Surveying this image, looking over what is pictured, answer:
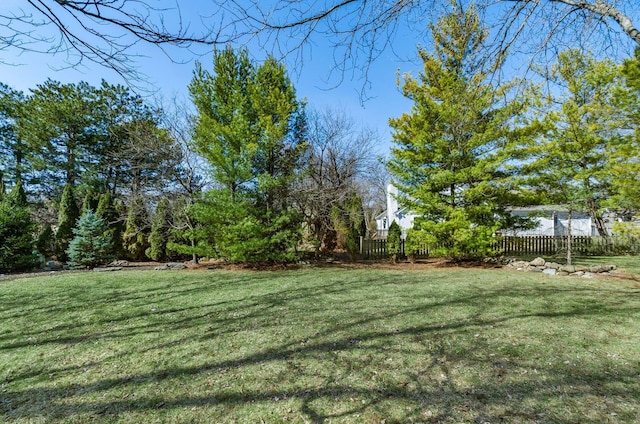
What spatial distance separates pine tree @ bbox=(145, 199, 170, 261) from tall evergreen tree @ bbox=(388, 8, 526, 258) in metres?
8.84

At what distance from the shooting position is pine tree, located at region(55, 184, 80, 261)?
11.0 m

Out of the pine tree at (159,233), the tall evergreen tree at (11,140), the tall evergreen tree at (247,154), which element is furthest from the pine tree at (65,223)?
the tall evergreen tree at (11,140)

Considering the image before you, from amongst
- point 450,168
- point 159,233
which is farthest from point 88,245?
point 450,168

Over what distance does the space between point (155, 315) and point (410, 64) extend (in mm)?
4721

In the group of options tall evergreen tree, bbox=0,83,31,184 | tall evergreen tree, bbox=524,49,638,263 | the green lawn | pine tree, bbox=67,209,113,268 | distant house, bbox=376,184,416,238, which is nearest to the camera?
the green lawn

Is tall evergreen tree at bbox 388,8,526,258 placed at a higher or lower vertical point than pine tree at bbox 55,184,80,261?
higher

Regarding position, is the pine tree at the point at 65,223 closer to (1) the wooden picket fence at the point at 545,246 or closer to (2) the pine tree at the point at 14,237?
(2) the pine tree at the point at 14,237

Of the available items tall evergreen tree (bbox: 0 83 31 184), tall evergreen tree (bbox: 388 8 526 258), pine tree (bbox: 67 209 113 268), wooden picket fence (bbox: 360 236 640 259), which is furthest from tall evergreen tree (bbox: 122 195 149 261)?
tall evergreen tree (bbox: 0 83 31 184)

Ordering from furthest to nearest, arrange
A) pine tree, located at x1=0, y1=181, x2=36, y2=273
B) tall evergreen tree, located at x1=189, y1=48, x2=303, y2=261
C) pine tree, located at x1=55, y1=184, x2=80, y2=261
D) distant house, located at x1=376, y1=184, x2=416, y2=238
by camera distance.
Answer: distant house, located at x1=376, y1=184, x2=416, y2=238 → pine tree, located at x1=55, y1=184, x2=80, y2=261 → tall evergreen tree, located at x1=189, y1=48, x2=303, y2=261 → pine tree, located at x1=0, y1=181, x2=36, y2=273

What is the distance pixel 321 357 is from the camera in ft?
9.21

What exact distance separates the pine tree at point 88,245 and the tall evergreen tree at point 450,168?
1017cm

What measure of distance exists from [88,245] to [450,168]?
40.1ft

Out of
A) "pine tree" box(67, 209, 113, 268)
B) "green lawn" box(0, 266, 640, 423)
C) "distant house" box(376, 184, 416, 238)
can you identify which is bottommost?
"green lawn" box(0, 266, 640, 423)

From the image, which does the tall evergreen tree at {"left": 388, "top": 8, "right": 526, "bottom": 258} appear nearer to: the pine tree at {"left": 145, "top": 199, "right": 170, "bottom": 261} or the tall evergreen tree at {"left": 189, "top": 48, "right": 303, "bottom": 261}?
the tall evergreen tree at {"left": 189, "top": 48, "right": 303, "bottom": 261}
